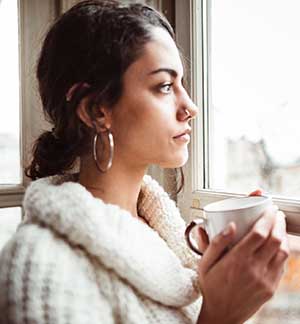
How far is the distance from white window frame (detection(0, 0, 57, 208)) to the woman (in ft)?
0.85

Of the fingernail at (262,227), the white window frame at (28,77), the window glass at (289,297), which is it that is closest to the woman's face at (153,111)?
the fingernail at (262,227)

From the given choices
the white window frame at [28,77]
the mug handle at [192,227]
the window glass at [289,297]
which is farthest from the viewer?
the white window frame at [28,77]

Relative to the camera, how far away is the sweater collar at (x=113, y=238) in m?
0.67

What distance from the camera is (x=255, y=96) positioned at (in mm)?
1013

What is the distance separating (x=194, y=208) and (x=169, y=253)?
1.37 feet

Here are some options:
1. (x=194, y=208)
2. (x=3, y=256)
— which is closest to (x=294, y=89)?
(x=194, y=208)

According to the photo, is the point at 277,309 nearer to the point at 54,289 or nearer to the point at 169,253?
the point at 169,253

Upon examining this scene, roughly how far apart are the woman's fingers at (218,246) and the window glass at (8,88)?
70 centimetres

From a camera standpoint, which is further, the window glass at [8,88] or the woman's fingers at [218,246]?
the window glass at [8,88]

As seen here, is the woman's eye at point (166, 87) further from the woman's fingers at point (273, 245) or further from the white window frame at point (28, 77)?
the white window frame at point (28, 77)

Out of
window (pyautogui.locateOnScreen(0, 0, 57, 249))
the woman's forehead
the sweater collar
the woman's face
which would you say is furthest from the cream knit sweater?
window (pyautogui.locateOnScreen(0, 0, 57, 249))

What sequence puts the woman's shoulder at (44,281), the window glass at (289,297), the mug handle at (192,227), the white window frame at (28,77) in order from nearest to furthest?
the woman's shoulder at (44,281) → the mug handle at (192,227) → the window glass at (289,297) → the white window frame at (28,77)

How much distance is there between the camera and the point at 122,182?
82cm

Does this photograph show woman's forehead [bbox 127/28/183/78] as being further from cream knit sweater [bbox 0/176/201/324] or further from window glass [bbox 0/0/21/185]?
window glass [bbox 0/0/21/185]
